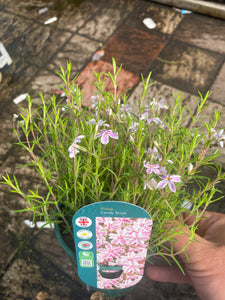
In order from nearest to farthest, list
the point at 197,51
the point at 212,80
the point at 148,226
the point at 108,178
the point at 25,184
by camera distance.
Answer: the point at 148,226, the point at 108,178, the point at 25,184, the point at 212,80, the point at 197,51

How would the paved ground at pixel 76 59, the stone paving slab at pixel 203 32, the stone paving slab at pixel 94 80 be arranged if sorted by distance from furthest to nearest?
the stone paving slab at pixel 203 32, the stone paving slab at pixel 94 80, the paved ground at pixel 76 59

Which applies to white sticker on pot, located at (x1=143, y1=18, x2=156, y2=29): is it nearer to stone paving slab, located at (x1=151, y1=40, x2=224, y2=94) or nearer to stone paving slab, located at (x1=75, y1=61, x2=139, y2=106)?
stone paving slab, located at (x1=151, y1=40, x2=224, y2=94)

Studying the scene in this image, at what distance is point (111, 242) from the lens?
1.32 meters

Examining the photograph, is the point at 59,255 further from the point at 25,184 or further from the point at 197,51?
the point at 197,51

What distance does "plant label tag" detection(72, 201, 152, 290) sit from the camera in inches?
47.0

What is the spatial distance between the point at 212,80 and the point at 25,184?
1.92 m

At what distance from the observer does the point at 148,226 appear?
123cm

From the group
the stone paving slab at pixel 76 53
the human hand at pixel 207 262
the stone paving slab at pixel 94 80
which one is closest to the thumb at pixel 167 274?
the human hand at pixel 207 262

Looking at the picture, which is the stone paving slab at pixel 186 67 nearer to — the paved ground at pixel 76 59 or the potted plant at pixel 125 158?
the paved ground at pixel 76 59

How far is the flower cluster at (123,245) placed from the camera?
123 cm

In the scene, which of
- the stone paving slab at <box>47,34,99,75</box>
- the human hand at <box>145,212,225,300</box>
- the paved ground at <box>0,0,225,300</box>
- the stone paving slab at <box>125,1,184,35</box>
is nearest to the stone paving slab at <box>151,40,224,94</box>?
the paved ground at <box>0,0,225,300</box>

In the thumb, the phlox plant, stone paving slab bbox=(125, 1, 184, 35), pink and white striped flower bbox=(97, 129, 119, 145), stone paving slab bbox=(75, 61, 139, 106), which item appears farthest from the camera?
stone paving slab bbox=(125, 1, 184, 35)

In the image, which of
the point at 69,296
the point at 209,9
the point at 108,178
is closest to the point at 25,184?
the point at 69,296

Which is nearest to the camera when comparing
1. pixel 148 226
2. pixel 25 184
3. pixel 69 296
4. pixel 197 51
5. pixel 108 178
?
pixel 148 226
